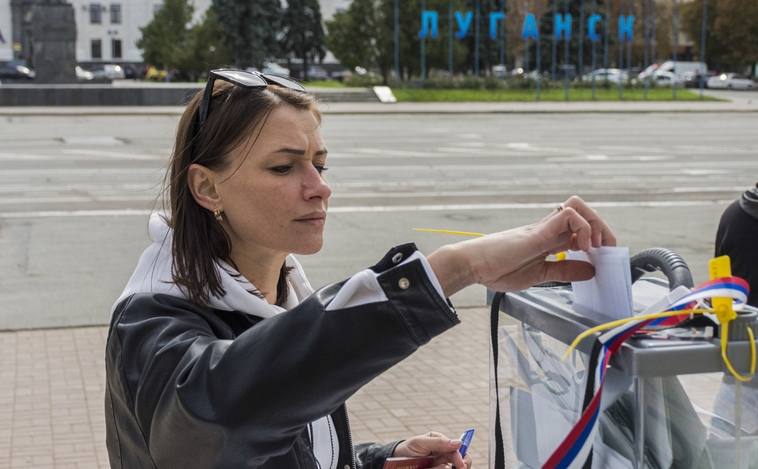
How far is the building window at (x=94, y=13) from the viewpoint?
307 ft

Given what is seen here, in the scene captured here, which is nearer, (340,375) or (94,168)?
(340,375)

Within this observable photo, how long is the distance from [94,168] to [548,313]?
15660mm

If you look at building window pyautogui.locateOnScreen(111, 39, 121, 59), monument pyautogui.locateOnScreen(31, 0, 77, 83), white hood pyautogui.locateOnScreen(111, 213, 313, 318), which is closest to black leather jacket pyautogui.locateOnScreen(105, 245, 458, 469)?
white hood pyautogui.locateOnScreen(111, 213, 313, 318)

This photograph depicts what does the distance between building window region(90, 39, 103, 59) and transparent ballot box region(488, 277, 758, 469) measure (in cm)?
9902

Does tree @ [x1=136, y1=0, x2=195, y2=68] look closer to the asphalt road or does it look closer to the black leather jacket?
the asphalt road

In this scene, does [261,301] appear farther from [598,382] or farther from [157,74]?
[157,74]

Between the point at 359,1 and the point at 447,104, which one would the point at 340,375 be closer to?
the point at 447,104

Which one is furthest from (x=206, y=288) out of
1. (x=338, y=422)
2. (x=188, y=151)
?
(x=338, y=422)

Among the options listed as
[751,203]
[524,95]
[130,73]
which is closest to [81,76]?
[524,95]

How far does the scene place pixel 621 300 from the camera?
1.48 metres

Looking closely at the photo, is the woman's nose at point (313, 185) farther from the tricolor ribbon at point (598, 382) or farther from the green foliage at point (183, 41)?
the green foliage at point (183, 41)

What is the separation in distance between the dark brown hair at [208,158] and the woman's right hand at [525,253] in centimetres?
52

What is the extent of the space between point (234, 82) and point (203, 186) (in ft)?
0.68

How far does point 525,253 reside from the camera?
1391 millimetres
